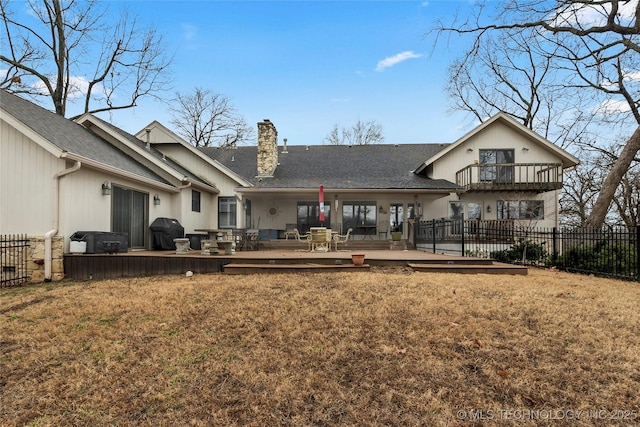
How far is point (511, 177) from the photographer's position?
16609mm

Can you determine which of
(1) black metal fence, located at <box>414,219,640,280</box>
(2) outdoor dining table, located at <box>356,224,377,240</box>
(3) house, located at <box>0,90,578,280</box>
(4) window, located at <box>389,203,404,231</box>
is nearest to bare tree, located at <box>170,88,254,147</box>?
(3) house, located at <box>0,90,578,280</box>

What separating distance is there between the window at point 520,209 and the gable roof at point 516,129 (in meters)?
2.51

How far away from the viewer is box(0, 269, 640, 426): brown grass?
9.37ft

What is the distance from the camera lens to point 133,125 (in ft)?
76.4

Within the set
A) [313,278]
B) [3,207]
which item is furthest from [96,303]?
[3,207]

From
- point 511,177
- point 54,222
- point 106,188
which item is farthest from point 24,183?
point 511,177

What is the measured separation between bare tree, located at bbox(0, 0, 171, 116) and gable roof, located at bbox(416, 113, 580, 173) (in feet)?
55.5

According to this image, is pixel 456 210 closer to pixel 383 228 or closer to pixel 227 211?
pixel 383 228

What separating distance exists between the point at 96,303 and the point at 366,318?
4418 mm

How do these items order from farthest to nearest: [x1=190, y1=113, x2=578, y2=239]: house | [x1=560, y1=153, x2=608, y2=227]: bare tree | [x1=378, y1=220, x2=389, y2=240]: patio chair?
1. [x1=560, y1=153, x2=608, y2=227]: bare tree
2. [x1=378, y1=220, x2=389, y2=240]: patio chair
3. [x1=190, y1=113, x2=578, y2=239]: house

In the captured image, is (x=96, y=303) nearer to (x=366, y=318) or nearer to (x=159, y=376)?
(x=159, y=376)

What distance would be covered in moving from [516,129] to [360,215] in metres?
8.90

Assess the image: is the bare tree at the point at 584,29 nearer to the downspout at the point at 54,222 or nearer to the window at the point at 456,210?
the window at the point at 456,210

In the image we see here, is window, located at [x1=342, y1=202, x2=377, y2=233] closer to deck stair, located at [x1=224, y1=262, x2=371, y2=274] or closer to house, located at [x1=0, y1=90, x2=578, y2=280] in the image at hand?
house, located at [x1=0, y1=90, x2=578, y2=280]
